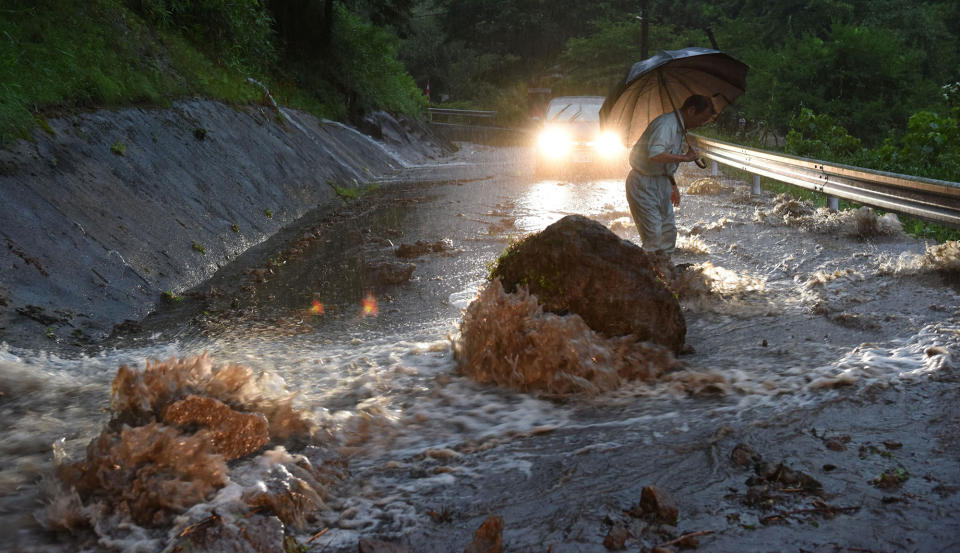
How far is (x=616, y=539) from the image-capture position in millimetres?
2967

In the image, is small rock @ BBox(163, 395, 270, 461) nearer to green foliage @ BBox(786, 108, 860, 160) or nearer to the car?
the car

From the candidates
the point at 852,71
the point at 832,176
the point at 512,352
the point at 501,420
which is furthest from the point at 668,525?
the point at 852,71

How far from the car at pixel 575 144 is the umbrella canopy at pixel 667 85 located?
33.1 ft

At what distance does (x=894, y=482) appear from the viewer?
3.27m

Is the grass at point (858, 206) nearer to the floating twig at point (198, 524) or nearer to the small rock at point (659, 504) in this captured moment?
the small rock at point (659, 504)

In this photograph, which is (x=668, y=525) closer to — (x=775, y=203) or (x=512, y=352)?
(x=512, y=352)

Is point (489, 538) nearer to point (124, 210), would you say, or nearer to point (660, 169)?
point (660, 169)

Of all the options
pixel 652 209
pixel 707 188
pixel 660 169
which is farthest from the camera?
pixel 707 188

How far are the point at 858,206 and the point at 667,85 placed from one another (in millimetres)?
5697

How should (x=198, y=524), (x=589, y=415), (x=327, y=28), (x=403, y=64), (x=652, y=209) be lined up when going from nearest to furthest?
1. (x=198, y=524)
2. (x=589, y=415)
3. (x=652, y=209)
4. (x=327, y=28)
5. (x=403, y=64)

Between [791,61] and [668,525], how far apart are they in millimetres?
27549

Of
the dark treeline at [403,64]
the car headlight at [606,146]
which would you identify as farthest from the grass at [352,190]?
the car headlight at [606,146]

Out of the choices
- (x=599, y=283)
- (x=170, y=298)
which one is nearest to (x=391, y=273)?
(x=170, y=298)

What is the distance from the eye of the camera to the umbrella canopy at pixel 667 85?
778 cm
